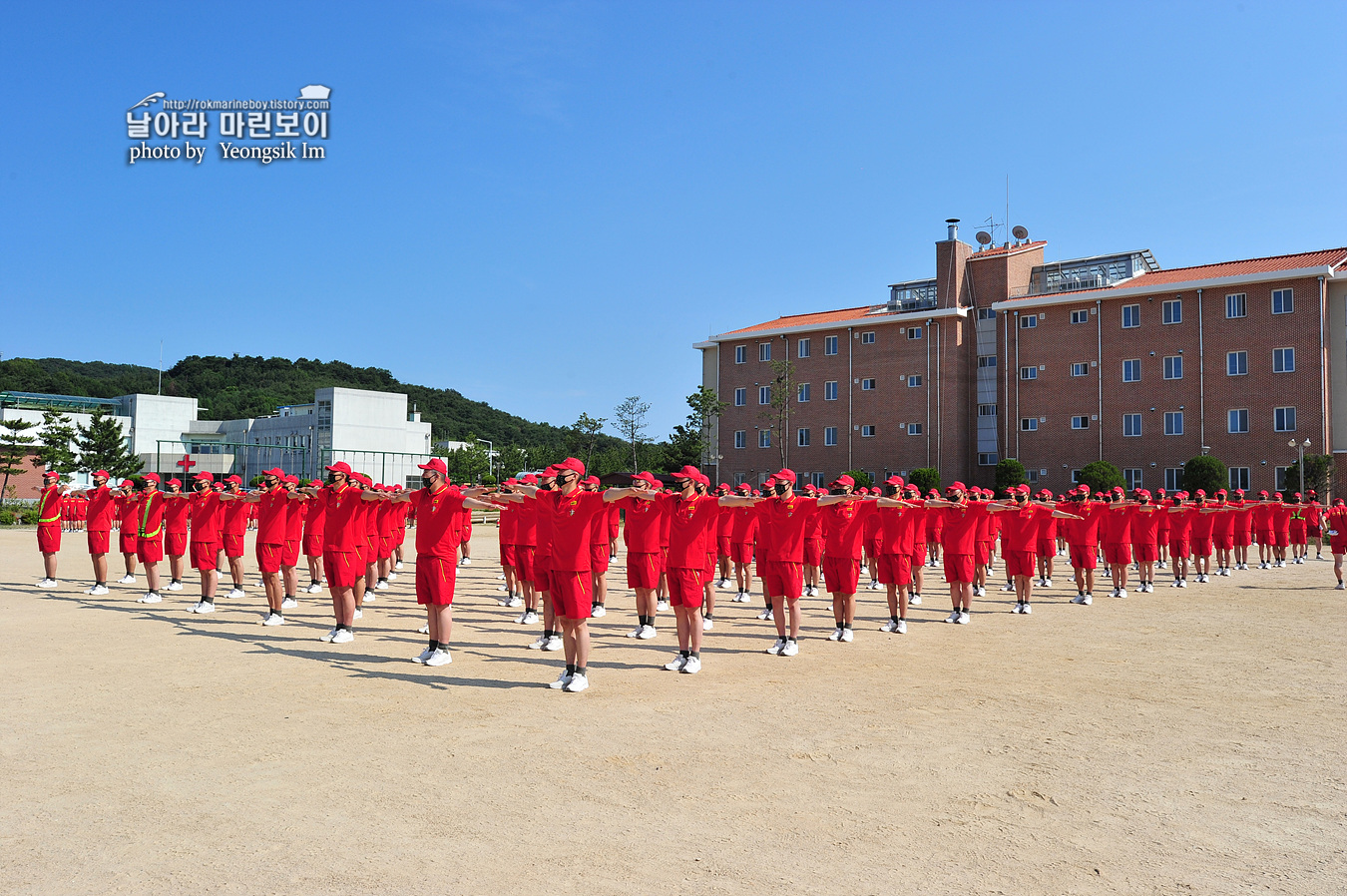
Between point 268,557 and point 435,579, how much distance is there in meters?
4.34

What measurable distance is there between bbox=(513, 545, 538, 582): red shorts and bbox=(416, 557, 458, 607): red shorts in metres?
2.90

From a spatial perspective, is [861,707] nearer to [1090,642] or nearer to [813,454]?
[1090,642]

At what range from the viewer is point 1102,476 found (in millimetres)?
39656

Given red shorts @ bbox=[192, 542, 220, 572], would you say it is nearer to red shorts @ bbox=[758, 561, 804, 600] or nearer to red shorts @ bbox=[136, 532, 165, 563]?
red shorts @ bbox=[136, 532, 165, 563]

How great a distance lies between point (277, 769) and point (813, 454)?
47.8 metres

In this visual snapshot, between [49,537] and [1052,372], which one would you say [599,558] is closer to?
[49,537]

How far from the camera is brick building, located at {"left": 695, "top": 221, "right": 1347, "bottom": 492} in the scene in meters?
39.5

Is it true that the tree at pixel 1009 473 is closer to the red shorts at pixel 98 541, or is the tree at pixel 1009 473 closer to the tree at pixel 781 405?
the tree at pixel 781 405

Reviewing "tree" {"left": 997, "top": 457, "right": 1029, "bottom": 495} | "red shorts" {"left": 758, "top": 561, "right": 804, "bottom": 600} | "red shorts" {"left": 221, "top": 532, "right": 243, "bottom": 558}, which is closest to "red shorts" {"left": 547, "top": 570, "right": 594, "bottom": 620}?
"red shorts" {"left": 758, "top": 561, "right": 804, "bottom": 600}

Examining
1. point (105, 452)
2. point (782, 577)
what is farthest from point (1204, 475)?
point (105, 452)

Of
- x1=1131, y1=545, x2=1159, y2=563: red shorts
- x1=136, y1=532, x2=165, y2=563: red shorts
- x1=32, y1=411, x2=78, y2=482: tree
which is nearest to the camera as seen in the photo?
A: x1=136, y1=532, x2=165, y2=563: red shorts

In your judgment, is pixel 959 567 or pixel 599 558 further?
pixel 959 567

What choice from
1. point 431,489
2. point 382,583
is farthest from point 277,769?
point 382,583

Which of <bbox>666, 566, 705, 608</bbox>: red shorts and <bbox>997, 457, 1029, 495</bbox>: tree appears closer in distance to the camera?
<bbox>666, 566, 705, 608</bbox>: red shorts
